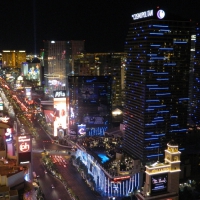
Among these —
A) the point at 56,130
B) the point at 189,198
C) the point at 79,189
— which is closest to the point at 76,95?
the point at 56,130

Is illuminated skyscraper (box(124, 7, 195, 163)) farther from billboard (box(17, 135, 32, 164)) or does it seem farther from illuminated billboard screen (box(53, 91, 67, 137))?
billboard (box(17, 135, 32, 164))

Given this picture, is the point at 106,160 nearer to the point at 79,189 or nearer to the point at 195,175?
the point at 79,189

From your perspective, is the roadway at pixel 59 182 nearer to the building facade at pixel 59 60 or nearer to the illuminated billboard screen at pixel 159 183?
the illuminated billboard screen at pixel 159 183

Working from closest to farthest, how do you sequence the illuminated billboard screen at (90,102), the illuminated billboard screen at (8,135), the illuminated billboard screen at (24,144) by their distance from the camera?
the illuminated billboard screen at (24,144), the illuminated billboard screen at (8,135), the illuminated billboard screen at (90,102)

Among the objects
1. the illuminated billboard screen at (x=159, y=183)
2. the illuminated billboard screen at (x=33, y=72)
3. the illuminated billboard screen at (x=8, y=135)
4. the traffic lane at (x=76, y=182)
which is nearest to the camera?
the illuminated billboard screen at (x=159, y=183)

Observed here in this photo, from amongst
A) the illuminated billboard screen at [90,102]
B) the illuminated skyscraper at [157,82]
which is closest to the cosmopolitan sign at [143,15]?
the illuminated skyscraper at [157,82]

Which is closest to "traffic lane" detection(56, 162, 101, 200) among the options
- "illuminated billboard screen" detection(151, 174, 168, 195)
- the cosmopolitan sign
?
"illuminated billboard screen" detection(151, 174, 168, 195)

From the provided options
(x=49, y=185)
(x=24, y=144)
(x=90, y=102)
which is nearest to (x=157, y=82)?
(x=49, y=185)
